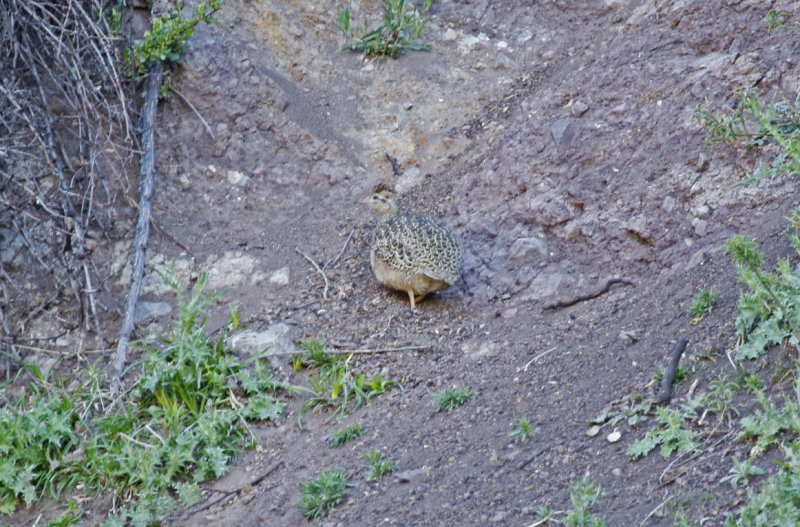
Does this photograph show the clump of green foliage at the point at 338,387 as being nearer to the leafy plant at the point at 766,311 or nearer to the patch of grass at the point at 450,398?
the patch of grass at the point at 450,398

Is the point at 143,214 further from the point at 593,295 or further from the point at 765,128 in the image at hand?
the point at 765,128

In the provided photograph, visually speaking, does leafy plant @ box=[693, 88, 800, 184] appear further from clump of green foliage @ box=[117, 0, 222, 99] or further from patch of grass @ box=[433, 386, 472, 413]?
clump of green foliage @ box=[117, 0, 222, 99]

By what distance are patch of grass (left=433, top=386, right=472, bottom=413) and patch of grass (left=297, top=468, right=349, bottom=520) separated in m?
0.89

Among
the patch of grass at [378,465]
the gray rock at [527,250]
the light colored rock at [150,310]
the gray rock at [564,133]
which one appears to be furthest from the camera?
the gray rock at [564,133]

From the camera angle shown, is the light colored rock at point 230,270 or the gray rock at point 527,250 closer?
the gray rock at point 527,250

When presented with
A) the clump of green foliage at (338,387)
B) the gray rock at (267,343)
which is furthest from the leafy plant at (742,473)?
the gray rock at (267,343)

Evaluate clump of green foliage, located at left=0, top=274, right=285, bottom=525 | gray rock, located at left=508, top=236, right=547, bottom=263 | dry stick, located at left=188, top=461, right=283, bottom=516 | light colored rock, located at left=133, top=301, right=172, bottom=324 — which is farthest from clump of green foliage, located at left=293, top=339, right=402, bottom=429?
gray rock, located at left=508, top=236, right=547, bottom=263

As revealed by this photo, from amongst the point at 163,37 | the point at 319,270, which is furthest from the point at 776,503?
the point at 163,37

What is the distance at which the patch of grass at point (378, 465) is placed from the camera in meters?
4.96

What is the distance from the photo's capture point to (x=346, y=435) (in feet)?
17.9

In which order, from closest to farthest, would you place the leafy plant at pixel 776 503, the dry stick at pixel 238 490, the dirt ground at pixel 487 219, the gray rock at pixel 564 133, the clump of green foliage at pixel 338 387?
the leafy plant at pixel 776 503 → the dirt ground at pixel 487 219 → the dry stick at pixel 238 490 → the clump of green foliage at pixel 338 387 → the gray rock at pixel 564 133

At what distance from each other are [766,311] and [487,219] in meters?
3.01

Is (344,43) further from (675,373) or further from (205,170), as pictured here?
(675,373)

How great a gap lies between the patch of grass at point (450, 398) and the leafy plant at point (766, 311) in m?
1.80
